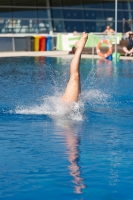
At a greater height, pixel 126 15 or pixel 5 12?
pixel 5 12

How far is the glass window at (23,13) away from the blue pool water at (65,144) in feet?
61.3

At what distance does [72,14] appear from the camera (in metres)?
32.7

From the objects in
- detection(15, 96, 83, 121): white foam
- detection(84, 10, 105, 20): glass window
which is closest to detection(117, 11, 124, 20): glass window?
detection(84, 10, 105, 20): glass window

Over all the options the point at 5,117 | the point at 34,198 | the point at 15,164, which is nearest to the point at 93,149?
the point at 15,164

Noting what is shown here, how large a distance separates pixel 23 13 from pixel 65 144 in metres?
25.1

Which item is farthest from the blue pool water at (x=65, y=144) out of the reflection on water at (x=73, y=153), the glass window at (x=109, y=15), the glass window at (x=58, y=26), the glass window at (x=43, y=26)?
the glass window at (x=109, y=15)

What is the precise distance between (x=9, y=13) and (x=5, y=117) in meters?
22.9

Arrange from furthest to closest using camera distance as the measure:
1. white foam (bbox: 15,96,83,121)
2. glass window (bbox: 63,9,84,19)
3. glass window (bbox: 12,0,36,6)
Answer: glass window (bbox: 63,9,84,19)
glass window (bbox: 12,0,36,6)
white foam (bbox: 15,96,83,121)

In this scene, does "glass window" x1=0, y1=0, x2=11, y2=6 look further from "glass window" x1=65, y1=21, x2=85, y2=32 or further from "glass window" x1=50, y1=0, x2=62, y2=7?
"glass window" x1=65, y1=21, x2=85, y2=32

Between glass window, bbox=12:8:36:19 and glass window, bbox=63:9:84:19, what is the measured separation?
2.07 m

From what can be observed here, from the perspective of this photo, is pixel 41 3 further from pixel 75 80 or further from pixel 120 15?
pixel 75 80

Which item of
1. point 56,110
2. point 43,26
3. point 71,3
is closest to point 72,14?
point 71,3

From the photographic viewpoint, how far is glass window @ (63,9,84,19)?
107 feet

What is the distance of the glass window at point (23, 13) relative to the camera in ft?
102
